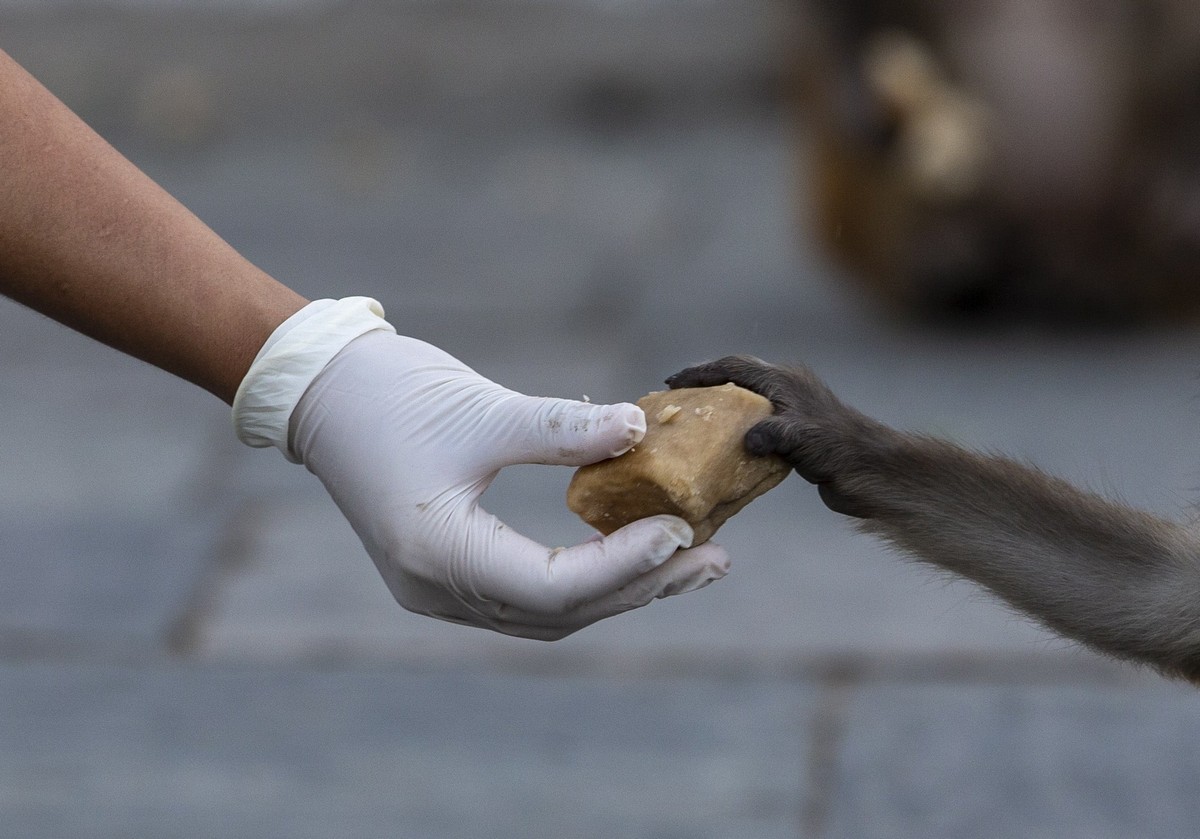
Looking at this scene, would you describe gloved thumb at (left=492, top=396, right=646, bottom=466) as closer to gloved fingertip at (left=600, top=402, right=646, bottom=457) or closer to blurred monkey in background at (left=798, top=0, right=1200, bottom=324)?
gloved fingertip at (left=600, top=402, right=646, bottom=457)

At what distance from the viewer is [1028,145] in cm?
519

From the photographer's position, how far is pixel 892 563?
13.8ft

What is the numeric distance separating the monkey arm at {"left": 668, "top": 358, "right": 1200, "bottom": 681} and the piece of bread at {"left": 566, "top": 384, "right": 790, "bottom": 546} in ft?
0.38

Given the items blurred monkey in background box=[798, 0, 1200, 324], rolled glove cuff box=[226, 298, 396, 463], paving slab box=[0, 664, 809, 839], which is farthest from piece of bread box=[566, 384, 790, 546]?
blurred monkey in background box=[798, 0, 1200, 324]

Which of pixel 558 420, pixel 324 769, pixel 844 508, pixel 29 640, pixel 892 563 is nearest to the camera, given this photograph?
pixel 558 420

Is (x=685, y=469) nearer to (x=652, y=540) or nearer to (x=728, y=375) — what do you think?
(x=652, y=540)

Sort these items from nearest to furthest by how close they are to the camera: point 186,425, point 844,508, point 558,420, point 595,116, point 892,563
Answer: point 558,420
point 844,508
point 892,563
point 186,425
point 595,116

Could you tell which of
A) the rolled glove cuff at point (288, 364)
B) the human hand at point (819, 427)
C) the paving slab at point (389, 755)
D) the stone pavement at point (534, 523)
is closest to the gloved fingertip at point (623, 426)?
the human hand at point (819, 427)

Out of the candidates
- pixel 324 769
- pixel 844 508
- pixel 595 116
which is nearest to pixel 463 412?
pixel 844 508

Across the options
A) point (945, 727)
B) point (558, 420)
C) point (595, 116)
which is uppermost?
point (595, 116)

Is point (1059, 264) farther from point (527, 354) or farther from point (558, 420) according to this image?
point (558, 420)

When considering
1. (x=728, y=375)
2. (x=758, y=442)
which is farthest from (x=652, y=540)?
(x=728, y=375)

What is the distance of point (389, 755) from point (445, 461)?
143 cm

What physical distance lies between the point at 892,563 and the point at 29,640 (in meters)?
2.10
